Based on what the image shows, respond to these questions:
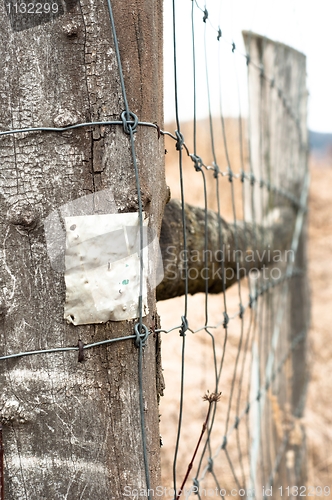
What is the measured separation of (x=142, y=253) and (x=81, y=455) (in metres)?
0.34

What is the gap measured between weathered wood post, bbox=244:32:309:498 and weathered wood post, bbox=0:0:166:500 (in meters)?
1.66

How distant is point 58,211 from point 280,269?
2280 millimetres

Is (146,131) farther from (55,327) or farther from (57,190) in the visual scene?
(55,327)

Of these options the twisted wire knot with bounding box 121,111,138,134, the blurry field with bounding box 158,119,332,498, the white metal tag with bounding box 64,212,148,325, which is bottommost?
the blurry field with bounding box 158,119,332,498

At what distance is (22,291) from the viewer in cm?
86

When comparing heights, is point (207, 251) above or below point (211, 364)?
above

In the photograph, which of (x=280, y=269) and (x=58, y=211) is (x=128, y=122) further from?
(x=280, y=269)

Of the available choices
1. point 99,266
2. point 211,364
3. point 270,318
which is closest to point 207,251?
point 99,266

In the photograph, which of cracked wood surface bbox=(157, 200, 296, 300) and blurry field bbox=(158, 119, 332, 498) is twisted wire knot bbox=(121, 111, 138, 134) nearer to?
cracked wood surface bbox=(157, 200, 296, 300)

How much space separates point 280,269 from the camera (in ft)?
9.78

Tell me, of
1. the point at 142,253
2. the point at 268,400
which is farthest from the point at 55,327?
the point at 268,400

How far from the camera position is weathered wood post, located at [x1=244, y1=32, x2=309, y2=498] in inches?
107

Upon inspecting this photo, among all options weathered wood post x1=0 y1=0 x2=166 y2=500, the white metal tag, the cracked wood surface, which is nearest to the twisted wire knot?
weathered wood post x1=0 y1=0 x2=166 y2=500

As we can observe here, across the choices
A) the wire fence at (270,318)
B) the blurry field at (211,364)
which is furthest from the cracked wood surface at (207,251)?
the blurry field at (211,364)
